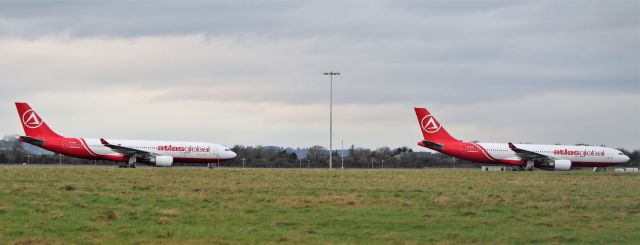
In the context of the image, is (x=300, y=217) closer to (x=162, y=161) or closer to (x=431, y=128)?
(x=162, y=161)

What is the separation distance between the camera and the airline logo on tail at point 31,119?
224 feet

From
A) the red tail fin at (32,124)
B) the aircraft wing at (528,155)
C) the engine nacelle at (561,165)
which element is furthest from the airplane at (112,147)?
the engine nacelle at (561,165)

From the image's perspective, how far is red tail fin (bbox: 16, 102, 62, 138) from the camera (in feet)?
224

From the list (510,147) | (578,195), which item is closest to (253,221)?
(578,195)

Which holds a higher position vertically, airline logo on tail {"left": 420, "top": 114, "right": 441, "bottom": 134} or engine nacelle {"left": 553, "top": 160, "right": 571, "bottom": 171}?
airline logo on tail {"left": 420, "top": 114, "right": 441, "bottom": 134}

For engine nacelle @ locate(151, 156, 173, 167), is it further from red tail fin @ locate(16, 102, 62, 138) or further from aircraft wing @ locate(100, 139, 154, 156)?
red tail fin @ locate(16, 102, 62, 138)

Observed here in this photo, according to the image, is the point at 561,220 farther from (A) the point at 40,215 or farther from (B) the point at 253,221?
(A) the point at 40,215

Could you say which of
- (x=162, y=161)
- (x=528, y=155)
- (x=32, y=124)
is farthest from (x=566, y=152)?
(x=32, y=124)

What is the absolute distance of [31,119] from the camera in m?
68.6

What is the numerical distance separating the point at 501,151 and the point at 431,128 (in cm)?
705

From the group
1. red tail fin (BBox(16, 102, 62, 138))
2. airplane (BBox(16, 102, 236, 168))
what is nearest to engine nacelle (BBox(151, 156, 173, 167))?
airplane (BBox(16, 102, 236, 168))

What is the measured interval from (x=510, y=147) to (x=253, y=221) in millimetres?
Answer: 57908

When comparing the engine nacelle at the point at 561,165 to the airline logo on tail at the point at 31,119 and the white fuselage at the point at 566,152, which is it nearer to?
the white fuselage at the point at 566,152

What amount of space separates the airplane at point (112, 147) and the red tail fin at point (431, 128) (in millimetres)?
21017
